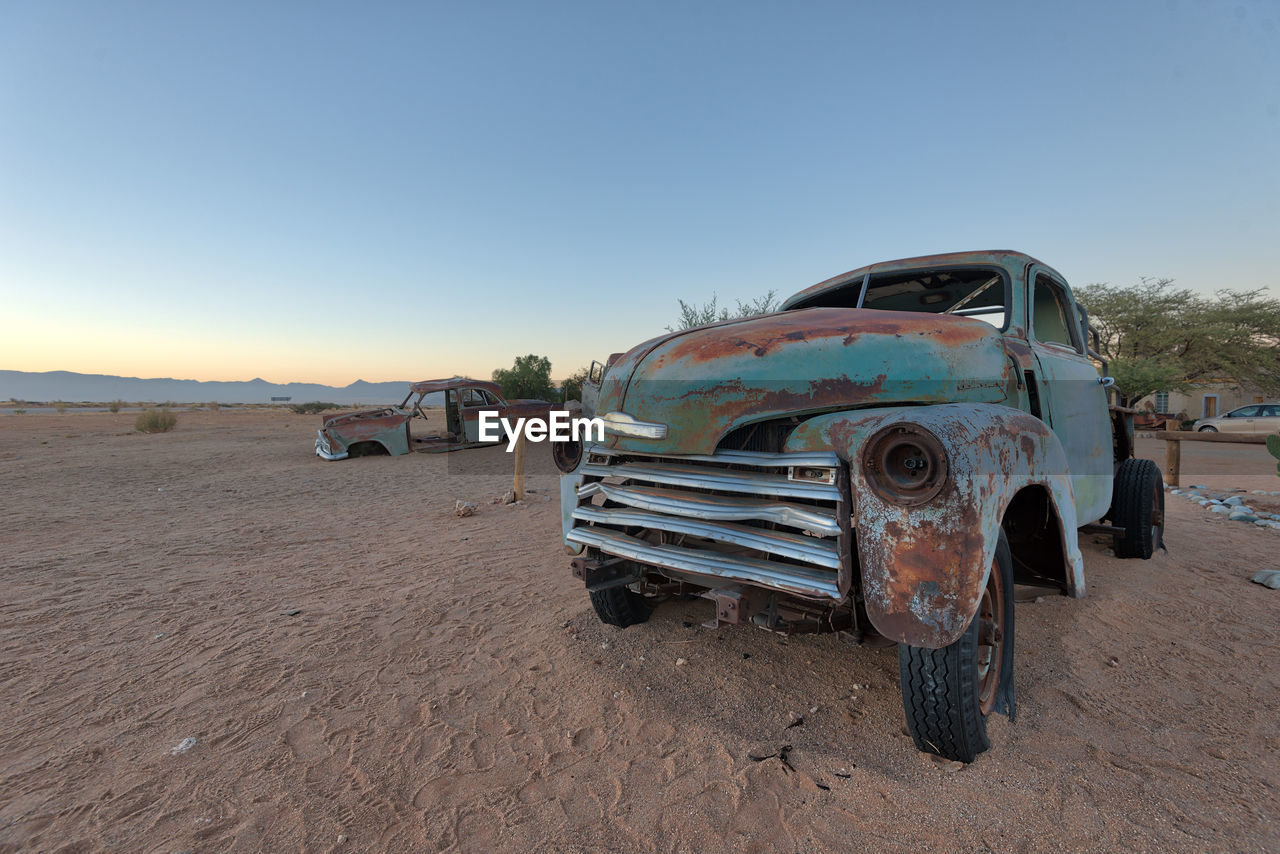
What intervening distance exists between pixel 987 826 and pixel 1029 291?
2789mm

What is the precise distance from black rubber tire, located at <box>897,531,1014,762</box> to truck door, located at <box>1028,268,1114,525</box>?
1.54 meters

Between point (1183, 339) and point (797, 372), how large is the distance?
31463mm

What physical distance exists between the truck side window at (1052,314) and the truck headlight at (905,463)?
2.55 metres

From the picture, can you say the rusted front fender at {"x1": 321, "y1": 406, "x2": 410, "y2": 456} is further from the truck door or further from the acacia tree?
the acacia tree

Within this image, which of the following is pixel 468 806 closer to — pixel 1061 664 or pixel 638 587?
pixel 638 587

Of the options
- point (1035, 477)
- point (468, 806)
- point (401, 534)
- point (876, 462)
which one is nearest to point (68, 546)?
point (401, 534)

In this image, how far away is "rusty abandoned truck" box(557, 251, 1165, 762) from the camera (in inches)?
71.4

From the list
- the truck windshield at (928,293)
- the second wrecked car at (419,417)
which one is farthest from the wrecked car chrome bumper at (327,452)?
the truck windshield at (928,293)

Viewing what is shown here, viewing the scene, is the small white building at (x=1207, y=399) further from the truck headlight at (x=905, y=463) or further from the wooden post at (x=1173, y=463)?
the truck headlight at (x=905, y=463)

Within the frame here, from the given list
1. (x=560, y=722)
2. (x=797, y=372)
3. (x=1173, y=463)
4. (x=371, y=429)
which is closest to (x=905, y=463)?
(x=797, y=372)

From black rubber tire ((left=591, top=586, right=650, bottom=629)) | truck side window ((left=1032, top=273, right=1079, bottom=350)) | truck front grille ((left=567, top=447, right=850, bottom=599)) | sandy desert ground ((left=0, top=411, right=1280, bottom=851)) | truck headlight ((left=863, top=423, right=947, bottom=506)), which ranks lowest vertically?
sandy desert ground ((left=0, top=411, right=1280, bottom=851))

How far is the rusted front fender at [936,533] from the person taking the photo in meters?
1.75

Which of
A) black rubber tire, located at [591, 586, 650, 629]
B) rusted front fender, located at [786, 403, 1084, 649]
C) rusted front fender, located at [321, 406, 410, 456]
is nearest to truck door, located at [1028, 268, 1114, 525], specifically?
rusted front fender, located at [786, 403, 1084, 649]

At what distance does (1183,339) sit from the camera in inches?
950
